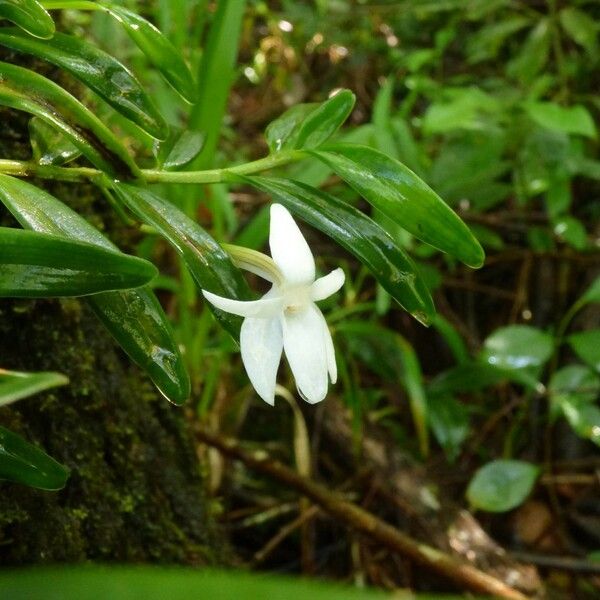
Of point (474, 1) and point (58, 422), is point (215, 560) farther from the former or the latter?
point (474, 1)

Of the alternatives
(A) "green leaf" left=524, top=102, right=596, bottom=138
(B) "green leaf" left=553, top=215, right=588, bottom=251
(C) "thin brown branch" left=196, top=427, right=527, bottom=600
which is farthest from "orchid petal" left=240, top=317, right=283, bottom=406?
(B) "green leaf" left=553, top=215, right=588, bottom=251

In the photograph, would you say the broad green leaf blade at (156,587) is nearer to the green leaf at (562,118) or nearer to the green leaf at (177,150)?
the green leaf at (177,150)

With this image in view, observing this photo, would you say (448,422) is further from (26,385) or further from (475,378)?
(26,385)

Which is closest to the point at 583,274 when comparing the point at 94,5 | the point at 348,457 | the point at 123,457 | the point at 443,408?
A: the point at 443,408

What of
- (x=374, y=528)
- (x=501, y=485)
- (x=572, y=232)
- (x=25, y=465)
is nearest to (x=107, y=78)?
(x=25, y=465)

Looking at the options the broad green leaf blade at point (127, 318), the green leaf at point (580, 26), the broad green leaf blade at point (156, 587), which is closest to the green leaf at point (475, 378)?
the green leaf at point (580, 26)

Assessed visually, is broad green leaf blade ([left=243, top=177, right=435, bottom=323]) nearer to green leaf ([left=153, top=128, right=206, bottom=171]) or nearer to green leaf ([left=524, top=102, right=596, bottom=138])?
green leaf ([left=153, top=128, right=206, bottom=171])
